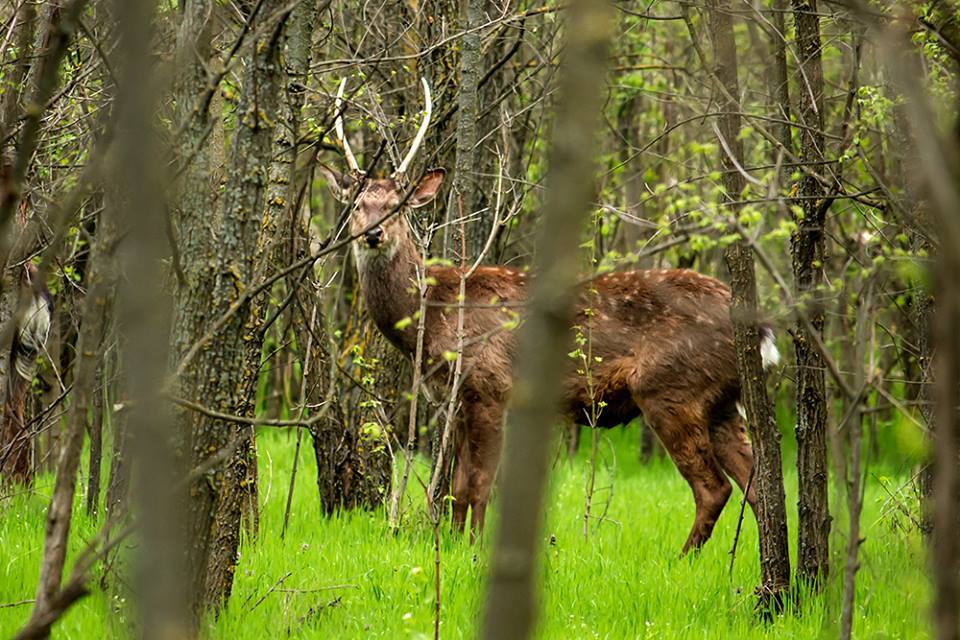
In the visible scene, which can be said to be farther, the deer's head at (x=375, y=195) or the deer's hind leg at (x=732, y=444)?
the deer's hind leg at (x=732, y=444)

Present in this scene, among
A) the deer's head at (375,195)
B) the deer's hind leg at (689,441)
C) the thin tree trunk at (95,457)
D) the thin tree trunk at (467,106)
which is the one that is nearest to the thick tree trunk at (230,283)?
the thin tree trunk at (467,106)

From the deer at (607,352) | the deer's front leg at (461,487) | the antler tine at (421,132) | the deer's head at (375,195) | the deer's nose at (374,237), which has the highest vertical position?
the antler tine at (421,132)

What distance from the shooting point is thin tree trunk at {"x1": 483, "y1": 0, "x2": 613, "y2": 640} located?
1.97 meters

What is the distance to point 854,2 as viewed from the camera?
3.03 meters

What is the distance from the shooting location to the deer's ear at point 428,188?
8.52m

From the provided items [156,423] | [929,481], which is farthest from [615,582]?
[156,423]

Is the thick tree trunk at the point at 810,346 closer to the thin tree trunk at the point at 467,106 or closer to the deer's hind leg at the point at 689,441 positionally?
the thin tree trunk at the point at 467,106

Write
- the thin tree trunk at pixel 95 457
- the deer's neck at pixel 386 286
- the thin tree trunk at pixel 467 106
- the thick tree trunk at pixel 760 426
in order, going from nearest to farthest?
the thick tree trunk at pixel 760 426
the thin tree trunk at pixel 467 106
the thin tree trunk at pixel 95 457
the deer's neck at pixel 386 286

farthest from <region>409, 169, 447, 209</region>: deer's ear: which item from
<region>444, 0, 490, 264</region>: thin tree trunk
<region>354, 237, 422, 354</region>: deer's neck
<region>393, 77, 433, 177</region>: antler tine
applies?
<region>444, 0, 490, 264</region>: thin tree trunk

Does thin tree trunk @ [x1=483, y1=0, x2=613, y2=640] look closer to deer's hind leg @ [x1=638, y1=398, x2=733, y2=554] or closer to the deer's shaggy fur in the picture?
the deer's shaggy fur

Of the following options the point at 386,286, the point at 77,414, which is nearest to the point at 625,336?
the point at 386,286

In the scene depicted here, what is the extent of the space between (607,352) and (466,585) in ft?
10.7

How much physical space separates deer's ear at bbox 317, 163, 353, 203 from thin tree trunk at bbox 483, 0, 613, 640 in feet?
21.7

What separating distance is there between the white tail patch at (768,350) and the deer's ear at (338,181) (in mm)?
3186
